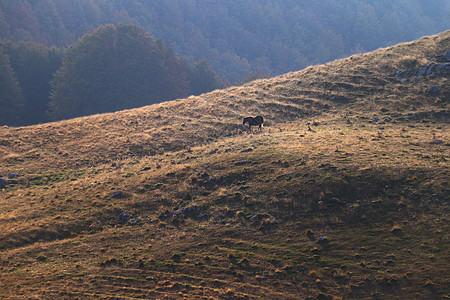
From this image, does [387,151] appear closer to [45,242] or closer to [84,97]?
[45,242]

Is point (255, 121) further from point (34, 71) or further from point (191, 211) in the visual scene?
point (34, 71)

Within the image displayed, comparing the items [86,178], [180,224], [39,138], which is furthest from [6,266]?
[39,138]

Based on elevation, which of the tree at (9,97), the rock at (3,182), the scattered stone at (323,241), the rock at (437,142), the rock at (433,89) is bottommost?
the scattered stone at (323,241)

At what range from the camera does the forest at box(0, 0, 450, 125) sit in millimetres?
85875

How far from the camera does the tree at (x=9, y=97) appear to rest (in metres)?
74.9

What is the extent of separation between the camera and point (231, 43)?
627ft

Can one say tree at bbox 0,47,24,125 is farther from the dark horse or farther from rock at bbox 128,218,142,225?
rock at bbox 128,218,142,225

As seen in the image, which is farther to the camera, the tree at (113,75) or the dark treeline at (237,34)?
the dark treeline at (237,34)

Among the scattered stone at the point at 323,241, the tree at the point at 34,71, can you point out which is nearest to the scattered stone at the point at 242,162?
the scattered stone at the point at 323,241

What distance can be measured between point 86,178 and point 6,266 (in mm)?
11032

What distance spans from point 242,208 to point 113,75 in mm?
78580

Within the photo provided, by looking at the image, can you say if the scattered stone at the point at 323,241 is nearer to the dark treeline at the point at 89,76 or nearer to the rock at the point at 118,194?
the rock at the point at 118,194

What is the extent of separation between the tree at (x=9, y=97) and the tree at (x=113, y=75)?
275 inches

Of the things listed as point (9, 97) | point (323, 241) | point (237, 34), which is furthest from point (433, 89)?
point (237, 34)
